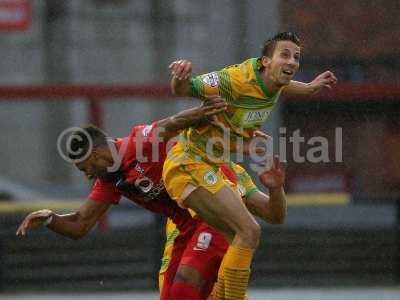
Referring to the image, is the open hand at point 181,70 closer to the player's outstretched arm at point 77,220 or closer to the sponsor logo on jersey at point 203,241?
the sponsor logo on jersey at point 203,241

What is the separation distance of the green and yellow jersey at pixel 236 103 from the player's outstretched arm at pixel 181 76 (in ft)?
0.57

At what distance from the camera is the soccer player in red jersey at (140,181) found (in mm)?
7441

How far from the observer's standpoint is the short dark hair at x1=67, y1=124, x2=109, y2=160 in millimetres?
7477

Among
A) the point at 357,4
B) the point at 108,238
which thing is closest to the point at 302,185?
the point at 357,4

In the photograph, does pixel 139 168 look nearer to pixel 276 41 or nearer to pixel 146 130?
pixel 146 130

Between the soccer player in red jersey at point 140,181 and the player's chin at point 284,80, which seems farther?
the soccer player in red jersey at point 140,181

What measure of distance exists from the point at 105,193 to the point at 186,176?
2.39ft

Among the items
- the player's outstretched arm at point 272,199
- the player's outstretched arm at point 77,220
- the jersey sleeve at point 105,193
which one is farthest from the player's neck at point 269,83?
the player's outstretched arm at point 77,220

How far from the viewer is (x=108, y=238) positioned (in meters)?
11.0

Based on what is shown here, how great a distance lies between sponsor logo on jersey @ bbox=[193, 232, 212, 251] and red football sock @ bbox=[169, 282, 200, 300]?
9.4 inches

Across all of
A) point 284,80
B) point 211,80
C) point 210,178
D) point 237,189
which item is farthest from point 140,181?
point 284,80

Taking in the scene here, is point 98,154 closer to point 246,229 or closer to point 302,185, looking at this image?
point 246,229

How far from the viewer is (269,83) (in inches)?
286

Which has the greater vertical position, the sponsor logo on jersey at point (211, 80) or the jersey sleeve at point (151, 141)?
the sponsor logo on jersey at point (211, 80)
